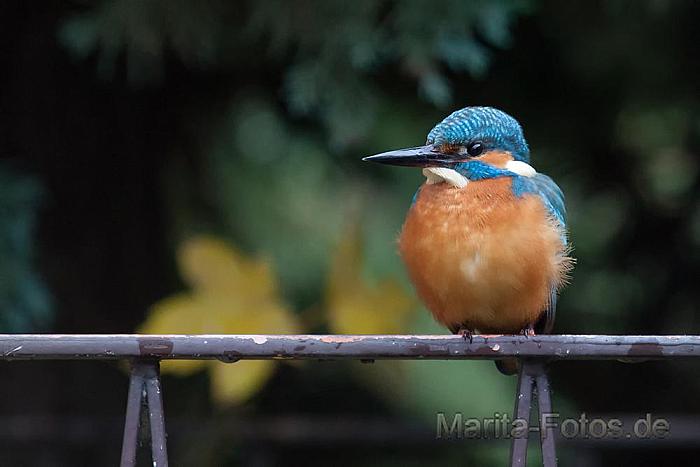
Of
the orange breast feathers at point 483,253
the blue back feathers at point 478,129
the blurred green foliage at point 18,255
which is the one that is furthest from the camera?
the blurred green foliage at point 18,255

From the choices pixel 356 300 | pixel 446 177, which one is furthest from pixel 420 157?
pixel 356 300

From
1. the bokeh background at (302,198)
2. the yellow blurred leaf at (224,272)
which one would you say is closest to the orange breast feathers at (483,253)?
the bokeh background at (302,198)

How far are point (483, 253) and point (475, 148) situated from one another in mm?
267

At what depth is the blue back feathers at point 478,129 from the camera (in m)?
1.93

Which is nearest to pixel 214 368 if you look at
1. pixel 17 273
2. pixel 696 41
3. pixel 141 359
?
pixel 17 273

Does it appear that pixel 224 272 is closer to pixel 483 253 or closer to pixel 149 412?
pixel 483 253

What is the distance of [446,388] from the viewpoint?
211 centimetres

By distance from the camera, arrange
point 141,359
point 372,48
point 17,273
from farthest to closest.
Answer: point 17,273, point 372,48, point 141,359

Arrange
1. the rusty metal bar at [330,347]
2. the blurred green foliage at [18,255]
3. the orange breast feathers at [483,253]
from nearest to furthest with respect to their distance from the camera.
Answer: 1. the rusty metal bar at [330,347]
2. the orange breast feathers at [483,253]
3. the blurred green foliage at [18,255]

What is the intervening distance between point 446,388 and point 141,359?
119cm

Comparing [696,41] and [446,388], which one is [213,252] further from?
[696,41]

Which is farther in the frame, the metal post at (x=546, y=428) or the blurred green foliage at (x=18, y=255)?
the blurred green foliage at (x=18, y=255)

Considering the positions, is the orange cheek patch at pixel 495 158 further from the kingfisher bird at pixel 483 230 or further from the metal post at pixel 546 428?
the metal post at pixel 546 428

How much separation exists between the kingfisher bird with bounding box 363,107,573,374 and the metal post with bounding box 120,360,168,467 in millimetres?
813
